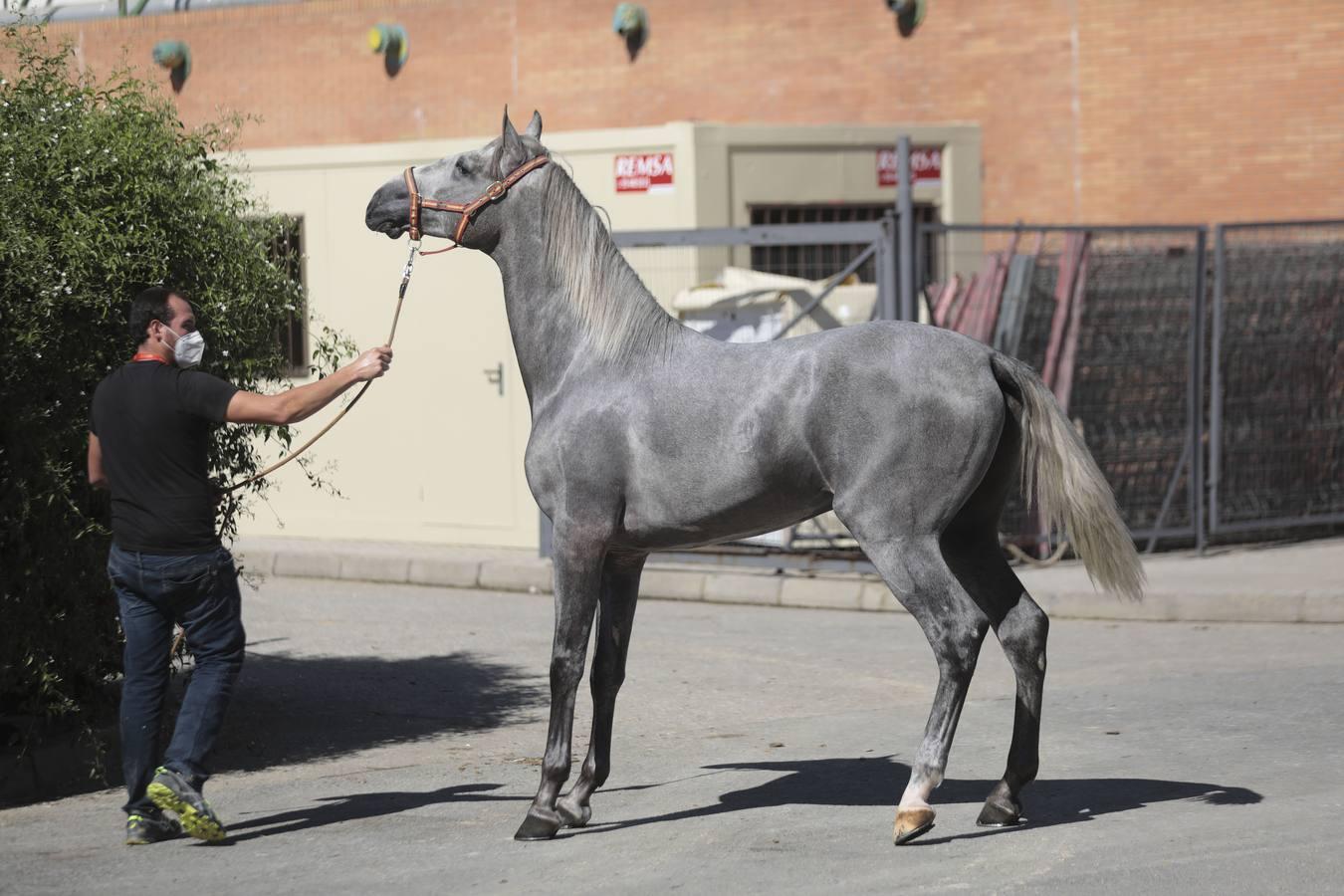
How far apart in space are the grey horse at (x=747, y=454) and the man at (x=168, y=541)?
2.44 feet

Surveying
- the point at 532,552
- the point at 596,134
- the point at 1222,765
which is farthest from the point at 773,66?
the point at 1222,765

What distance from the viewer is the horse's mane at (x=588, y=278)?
6812 mm

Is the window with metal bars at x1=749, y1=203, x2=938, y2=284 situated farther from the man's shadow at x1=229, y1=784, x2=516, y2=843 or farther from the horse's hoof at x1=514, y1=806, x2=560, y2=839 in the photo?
the horse's hoof at x1=514, y1=806, x2=560, y2=839

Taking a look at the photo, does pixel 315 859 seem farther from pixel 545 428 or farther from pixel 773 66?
pixel 773 66

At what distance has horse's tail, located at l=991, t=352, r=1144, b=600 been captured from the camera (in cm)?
652

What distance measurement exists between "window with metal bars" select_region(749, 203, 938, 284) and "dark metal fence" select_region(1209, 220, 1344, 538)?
271 centimetres

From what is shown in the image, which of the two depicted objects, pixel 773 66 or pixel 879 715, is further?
pixel 773 66

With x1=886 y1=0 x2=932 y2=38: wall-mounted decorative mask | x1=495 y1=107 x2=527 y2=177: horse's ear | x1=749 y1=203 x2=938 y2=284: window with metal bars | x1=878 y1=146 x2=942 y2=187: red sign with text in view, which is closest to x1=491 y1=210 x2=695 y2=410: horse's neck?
x1=495 y1=107 x2=527 y2=177: horse's ear

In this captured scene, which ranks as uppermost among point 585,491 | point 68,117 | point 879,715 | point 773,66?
point 773,66

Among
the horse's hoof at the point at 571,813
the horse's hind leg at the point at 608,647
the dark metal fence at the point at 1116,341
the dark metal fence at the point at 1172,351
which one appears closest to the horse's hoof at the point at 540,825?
the horse's hoof at the point at 571,813

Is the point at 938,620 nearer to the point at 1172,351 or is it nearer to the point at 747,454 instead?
the point at 747,454

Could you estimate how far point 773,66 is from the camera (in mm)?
19641

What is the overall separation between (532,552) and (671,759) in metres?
7.91

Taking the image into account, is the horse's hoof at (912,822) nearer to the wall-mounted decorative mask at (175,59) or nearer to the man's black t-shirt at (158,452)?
the man's black t-shirt at (158,452)
